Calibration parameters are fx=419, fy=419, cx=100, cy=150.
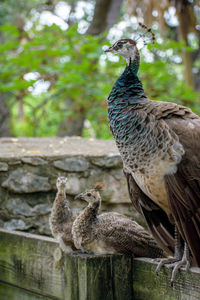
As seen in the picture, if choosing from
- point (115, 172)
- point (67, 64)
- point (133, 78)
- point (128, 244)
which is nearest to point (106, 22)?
point (67, 64)

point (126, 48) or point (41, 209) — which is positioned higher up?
point (126, 48)

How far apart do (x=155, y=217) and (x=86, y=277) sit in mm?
994

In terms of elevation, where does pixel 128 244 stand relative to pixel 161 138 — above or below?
below

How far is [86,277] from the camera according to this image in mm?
1938

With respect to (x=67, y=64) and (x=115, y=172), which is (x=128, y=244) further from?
(x=67, y=64)

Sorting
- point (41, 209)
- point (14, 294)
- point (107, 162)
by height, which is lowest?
point (14, 294)

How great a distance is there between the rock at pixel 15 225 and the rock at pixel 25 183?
0.26 metres

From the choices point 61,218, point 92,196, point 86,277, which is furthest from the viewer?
point 61,218

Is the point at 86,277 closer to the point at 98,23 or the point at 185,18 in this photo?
the point at 98,23

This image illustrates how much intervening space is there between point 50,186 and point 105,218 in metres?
1.20

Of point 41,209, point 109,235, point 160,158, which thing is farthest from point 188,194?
point 41,209

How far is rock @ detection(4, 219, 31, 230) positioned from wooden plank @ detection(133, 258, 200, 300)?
172 cm

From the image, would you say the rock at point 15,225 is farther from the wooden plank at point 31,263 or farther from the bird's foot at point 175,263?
the bird's foot at point 175,263

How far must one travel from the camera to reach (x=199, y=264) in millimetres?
2402
